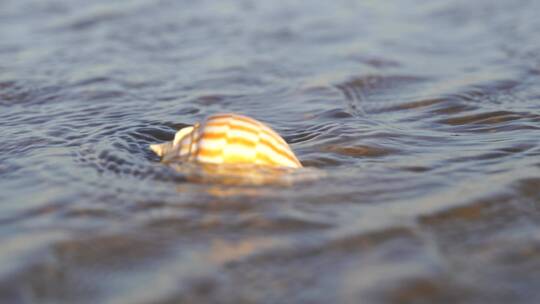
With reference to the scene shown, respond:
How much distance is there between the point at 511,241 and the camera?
292 centimetres

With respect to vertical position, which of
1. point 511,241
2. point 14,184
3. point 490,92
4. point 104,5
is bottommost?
point 511,241

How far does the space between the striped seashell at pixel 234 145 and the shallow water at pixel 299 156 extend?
177 mm

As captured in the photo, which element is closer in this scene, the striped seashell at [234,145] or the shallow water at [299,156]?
the shallow water at [299,156]

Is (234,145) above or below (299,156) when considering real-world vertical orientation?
below

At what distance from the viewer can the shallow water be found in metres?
2.65

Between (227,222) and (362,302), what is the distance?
86cm

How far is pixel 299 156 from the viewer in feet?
13.5

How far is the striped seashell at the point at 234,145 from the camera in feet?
11.6

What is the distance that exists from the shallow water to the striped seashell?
177 millimetres

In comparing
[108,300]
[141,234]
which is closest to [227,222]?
[141,234]

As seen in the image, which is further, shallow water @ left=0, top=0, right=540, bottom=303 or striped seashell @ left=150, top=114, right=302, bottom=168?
striped seashell @ left=150, top=114, right=302, bottom=168

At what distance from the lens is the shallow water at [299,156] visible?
2.65 meters

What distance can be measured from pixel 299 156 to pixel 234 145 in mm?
679

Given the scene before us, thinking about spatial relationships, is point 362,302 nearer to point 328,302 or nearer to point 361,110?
point 328,302
